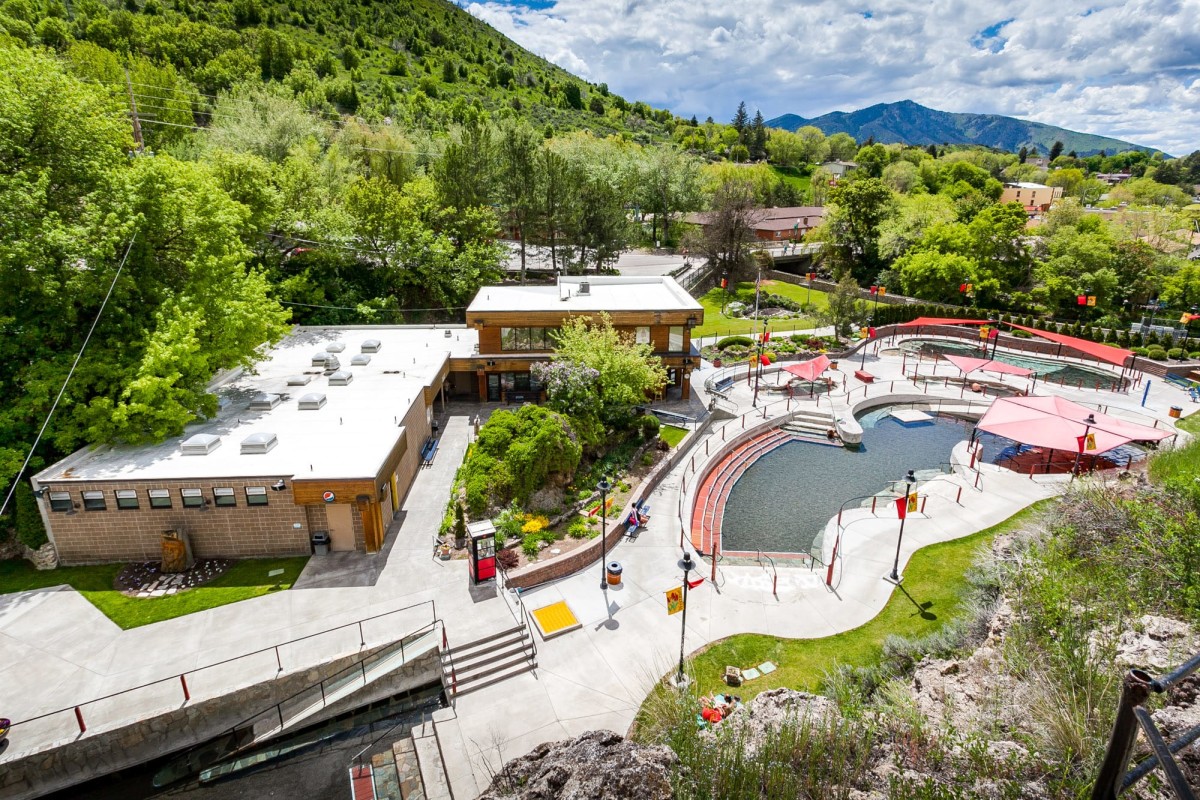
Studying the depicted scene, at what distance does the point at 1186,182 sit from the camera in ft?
481

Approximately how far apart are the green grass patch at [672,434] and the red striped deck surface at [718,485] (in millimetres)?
2301

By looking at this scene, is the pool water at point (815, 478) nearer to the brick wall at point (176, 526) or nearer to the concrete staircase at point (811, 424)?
the concrete staircase at point (811, 424)

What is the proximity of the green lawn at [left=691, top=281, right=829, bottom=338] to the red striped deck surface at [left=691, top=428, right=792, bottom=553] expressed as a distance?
17.0 m

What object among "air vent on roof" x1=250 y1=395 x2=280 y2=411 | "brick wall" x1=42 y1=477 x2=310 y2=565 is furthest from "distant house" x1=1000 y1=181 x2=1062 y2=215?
"brick wall" x1=42 y1=477 x2=310 y2=565

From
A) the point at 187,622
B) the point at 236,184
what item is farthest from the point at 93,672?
the point at 236,184

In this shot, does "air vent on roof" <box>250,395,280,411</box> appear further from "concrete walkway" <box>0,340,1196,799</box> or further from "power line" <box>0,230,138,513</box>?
"concrete walkway" <box>0,340,1196,799</box>

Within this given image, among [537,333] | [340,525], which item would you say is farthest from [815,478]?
[340,525]

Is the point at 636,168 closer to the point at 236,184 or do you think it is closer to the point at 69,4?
the point at 236,184

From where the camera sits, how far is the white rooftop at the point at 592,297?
33344 millimetres

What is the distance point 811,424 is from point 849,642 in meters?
19.0

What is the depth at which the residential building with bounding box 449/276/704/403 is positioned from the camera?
32.3m

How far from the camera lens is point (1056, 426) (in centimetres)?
2827

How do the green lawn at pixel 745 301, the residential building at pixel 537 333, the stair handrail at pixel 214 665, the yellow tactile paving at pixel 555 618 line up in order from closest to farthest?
the stair handrail at pixel 214 665 → the yellow tactile paving at pixel 555 618 → the residential building at pixel 537 333 → the green lawn at pixel 745 301

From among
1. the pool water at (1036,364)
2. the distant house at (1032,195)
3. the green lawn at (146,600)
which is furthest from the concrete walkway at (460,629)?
the distant house at (1032,195)
